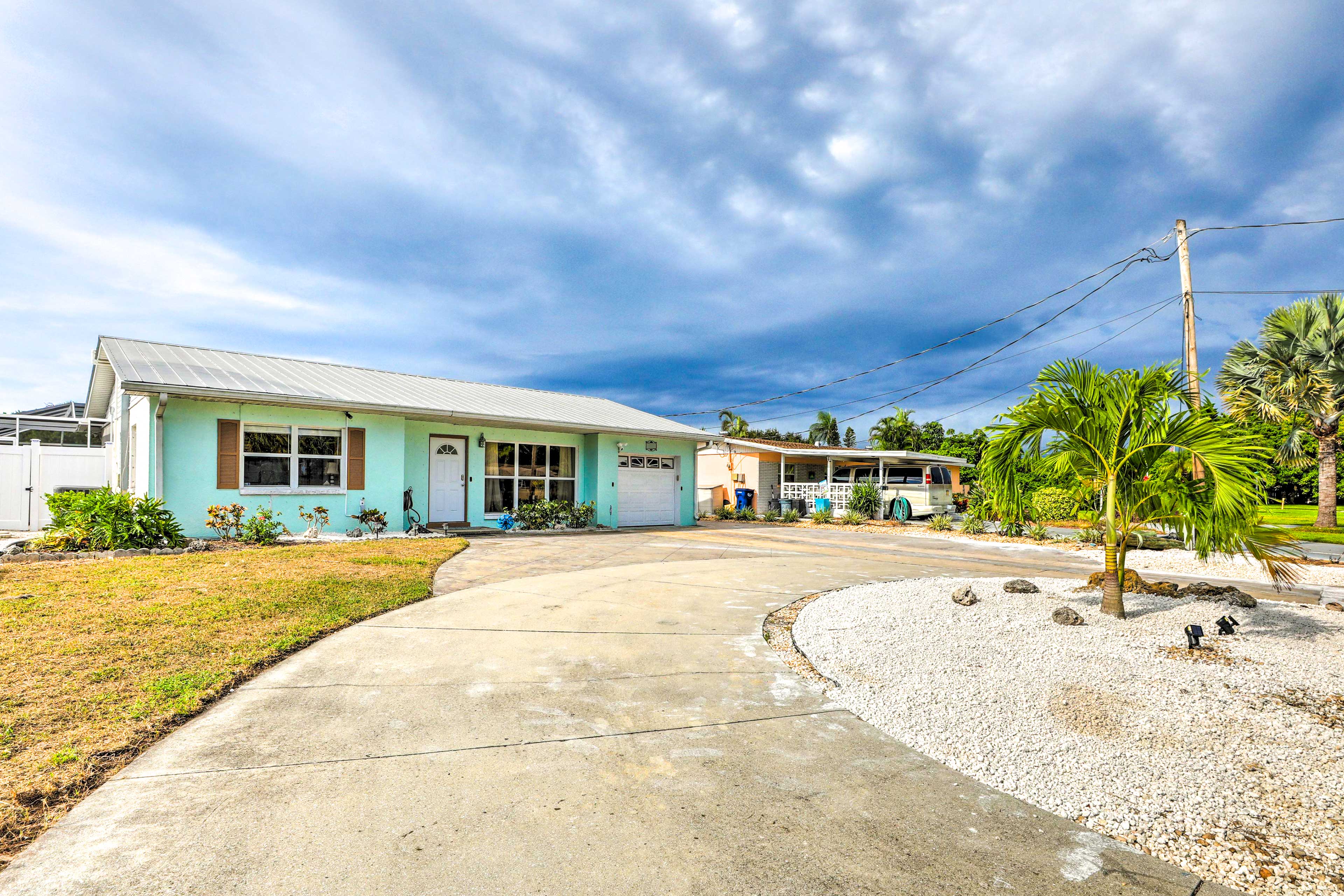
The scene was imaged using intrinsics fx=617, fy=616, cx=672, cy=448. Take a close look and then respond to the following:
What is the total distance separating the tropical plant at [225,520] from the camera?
37.0 ft

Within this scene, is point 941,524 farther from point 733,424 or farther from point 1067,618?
point 733,424

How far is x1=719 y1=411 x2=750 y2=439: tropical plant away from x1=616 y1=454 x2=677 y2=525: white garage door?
88.8 feet

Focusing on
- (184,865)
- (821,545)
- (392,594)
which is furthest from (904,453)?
(184,865)

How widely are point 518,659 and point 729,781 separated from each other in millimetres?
2420

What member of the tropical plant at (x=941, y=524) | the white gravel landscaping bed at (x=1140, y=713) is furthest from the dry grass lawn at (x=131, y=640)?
the tropical plant at (x=941, y=524)

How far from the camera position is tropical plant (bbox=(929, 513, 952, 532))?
63.0 ft

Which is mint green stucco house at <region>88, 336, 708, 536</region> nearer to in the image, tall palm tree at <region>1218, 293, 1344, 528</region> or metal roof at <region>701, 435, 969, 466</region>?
metal roof at <region>701, 435, 969, 466</region>

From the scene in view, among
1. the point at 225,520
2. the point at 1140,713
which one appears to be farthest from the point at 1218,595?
the point at 225,520

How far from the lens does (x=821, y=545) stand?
14562 mm

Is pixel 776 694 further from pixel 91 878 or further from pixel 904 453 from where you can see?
pixel 904 453

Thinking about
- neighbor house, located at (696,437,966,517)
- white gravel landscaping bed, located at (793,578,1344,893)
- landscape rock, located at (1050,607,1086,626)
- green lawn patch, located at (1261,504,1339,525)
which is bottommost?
green lawn patch, located at (1261,504,1339,525)

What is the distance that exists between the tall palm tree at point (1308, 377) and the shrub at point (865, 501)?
11.1m

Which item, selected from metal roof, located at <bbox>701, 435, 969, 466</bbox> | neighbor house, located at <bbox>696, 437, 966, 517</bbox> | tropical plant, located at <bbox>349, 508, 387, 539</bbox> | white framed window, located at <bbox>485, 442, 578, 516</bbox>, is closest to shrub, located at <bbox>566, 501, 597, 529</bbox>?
white framed window, located at <bbox>485, 442, 578, 516</bbox>

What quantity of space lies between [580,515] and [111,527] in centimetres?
976
